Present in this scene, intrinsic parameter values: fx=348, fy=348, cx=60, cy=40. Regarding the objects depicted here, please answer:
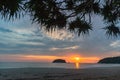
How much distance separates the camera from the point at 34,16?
791 cm

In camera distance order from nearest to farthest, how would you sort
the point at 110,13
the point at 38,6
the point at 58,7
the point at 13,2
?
1. the point at 13,2
2. the point at 38,6
3. the point at 58,7
4. the point at 110,13

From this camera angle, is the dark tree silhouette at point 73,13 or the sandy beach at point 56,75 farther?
the sandy beach at point 56,75

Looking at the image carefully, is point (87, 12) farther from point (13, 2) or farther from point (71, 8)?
point (13, 2)

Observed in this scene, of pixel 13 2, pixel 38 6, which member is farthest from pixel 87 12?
pixel 13 2

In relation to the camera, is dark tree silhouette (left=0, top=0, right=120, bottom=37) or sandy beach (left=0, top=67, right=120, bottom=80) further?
sandy beach (left=0, top=67, right=120, bottom=80)

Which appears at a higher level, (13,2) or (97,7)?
(97,7)

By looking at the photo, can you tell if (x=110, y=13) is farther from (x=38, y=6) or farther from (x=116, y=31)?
(x=38, y=6)

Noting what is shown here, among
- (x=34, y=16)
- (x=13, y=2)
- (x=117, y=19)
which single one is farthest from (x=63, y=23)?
(x=13, y=2)

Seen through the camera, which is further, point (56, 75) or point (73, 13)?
point (56, 75)

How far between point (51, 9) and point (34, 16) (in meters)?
0.54

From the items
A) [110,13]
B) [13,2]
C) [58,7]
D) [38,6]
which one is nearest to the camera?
[13,2]

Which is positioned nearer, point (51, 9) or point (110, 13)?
point (51, 9)

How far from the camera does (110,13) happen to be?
29.5ft

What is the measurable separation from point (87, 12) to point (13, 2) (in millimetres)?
3200
